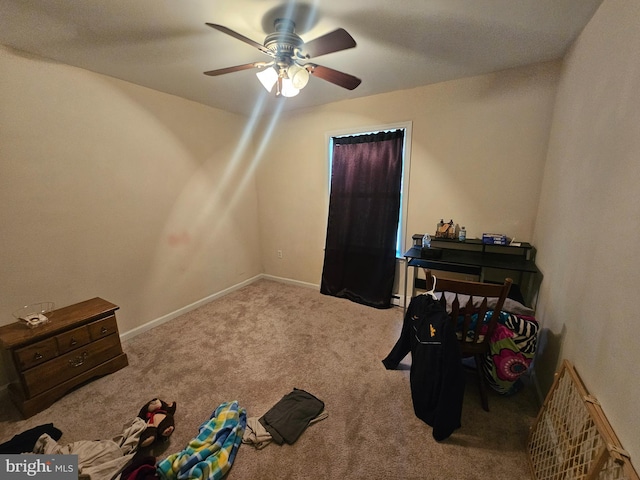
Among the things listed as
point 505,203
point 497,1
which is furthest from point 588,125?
point 505,203

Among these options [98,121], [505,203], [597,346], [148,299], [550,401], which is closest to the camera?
[597,346]

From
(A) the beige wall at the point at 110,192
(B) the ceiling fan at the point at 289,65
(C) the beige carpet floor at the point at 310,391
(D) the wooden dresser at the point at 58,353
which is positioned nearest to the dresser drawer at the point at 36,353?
(D) the wooden dresser at the point at 58,353

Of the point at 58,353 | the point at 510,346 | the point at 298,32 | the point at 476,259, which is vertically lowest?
the point at 58,353

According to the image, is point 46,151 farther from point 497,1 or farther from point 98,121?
point 497,1

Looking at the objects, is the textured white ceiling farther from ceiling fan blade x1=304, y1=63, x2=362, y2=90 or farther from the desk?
the desk

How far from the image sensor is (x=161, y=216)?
8.77 ft

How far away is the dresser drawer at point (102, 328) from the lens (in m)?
1.93

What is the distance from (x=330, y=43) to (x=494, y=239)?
84.0 inches

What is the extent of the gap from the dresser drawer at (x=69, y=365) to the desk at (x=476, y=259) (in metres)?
2.53

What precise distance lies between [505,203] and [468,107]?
0.96m

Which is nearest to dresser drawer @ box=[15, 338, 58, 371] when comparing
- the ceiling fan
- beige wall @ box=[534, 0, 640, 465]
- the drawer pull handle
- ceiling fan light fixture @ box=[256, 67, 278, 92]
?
the drawer pull handle

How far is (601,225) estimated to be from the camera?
3.97 ft

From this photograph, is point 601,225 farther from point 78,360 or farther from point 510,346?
point 78,360

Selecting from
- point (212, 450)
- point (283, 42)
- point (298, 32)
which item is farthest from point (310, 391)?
point (298, 32)
